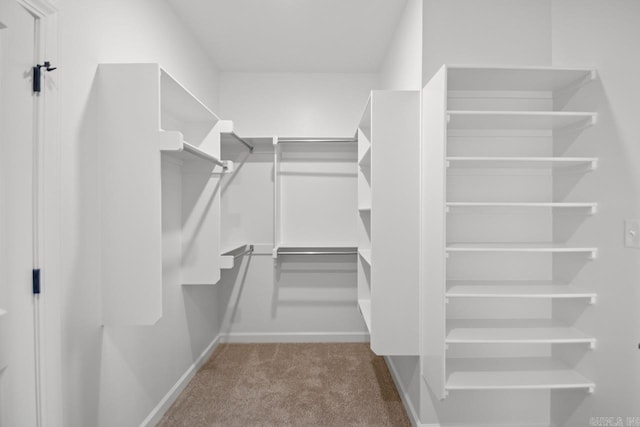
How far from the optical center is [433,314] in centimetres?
173

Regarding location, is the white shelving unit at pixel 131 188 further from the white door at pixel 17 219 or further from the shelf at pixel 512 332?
the shelf at pixel 512 332

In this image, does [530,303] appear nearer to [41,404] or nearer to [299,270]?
[299,270]

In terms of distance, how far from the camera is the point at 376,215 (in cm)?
190

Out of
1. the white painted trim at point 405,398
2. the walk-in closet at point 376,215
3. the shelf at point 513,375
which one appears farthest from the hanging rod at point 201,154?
the white painted trim at point 405,398

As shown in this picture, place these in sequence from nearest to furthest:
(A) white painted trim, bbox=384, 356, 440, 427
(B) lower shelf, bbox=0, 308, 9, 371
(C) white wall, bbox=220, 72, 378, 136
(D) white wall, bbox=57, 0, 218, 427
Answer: (B) lower shelf, bbox=0, 308, 9, 371 → (D) white wall, bbox=57, 0, 218, 427 → (A) white painted trim, bbox=384, 356, 440, 427 → (C) white wall, bbox=220, 72, 378, 136

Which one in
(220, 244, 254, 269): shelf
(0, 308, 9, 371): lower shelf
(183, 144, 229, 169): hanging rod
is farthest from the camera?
(220, 244, 254, 269): shelf

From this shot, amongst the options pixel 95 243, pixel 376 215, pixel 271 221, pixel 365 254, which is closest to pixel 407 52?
pixel 376 215

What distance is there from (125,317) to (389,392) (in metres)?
1.86

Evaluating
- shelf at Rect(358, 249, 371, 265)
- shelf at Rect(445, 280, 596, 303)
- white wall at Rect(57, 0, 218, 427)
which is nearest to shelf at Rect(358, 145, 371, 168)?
shelf at Rect(358, 249, 371, 265)

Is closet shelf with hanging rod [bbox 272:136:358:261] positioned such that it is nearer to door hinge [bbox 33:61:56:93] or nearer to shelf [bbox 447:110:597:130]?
shelf [bbox 447:110:597:130]

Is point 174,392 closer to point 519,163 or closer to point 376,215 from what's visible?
point 376,215

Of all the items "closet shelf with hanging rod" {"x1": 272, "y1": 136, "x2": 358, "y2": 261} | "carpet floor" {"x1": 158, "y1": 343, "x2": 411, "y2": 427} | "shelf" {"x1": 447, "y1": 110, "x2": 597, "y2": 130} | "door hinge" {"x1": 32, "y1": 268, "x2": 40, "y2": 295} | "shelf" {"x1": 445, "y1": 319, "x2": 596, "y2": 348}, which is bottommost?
"carpet floor" {"x1": 158, "y1": 343, "x2": 411, "y2": 427}

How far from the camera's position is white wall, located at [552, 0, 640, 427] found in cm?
159

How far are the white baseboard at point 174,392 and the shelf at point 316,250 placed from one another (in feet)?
3.50
